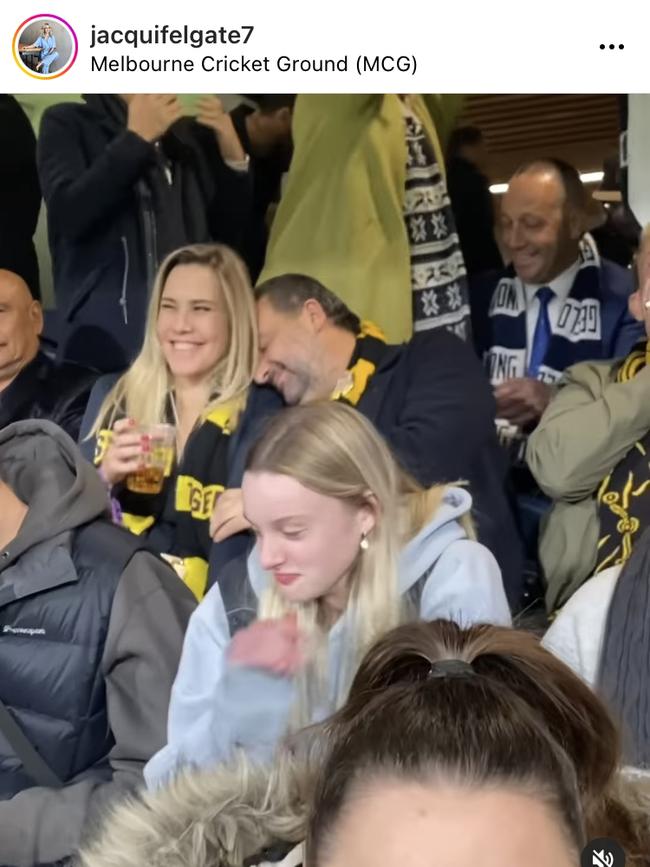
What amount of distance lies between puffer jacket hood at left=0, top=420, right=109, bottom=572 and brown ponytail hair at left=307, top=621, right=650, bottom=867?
37.1 inches

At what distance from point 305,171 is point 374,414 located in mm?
431

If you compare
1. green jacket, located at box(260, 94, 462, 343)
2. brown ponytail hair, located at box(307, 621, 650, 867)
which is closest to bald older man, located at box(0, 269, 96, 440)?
green jacket, located at box(260, 94, 462, 343)

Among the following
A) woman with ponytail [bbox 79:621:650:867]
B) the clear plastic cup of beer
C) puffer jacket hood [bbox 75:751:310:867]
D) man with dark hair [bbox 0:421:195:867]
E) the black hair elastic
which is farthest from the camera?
the clear plastic cup of beer

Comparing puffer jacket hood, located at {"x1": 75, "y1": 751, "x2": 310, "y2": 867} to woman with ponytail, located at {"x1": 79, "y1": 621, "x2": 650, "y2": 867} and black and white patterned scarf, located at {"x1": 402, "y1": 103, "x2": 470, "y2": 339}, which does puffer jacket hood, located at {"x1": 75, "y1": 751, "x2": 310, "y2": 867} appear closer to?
woman with ponytail, located at {"x1": 79, "y1": 621, "x2": 650, "y2": 867}

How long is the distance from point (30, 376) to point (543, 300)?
92 centimetres

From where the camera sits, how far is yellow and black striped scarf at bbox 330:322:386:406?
1907 mm

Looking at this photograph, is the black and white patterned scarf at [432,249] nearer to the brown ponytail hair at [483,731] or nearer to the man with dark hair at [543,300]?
the man with dark hair at [543,300]

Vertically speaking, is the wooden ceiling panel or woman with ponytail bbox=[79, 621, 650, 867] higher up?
the wooden ceiling panel

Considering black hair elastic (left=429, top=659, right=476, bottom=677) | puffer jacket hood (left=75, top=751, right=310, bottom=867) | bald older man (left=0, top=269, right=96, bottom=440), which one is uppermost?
bald older man (left=0, top=269, right=96, bottom=440)

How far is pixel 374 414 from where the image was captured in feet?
6.20

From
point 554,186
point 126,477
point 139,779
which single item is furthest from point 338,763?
point 554,186

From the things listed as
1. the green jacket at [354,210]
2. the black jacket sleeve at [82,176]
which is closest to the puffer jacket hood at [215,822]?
the green jacket at [354,210]
